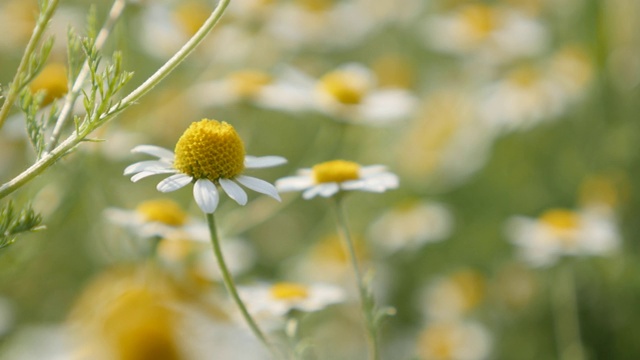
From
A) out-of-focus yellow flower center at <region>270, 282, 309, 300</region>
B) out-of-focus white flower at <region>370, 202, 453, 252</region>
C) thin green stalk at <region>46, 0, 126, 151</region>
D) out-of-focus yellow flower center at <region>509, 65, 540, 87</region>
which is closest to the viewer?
thin green stalk at <region>46, 0, 126, 151</region>

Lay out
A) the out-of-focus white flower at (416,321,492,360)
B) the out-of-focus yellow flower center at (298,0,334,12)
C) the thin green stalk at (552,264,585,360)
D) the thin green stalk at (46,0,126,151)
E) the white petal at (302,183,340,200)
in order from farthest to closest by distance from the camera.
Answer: the out-of-focus yellow flower center at (298,0,334,12) < the out-of-focus white flower at (416,321,492,360) < the thin green stalk at (552,264,585,360) < the white petal at (302,183,340,200) < the thin green stalk at (46,0,126,151)

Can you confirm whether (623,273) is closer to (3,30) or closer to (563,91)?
(563,91)

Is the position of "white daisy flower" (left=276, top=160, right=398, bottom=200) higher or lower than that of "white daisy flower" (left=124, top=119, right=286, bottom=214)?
lower

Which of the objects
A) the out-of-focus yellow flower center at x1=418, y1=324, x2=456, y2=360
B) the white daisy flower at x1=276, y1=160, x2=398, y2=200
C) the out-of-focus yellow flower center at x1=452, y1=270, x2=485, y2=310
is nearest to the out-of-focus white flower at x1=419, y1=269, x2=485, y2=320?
the out-of-focus yellow flower center at x1=452, y1=270, x2=485, y2=310

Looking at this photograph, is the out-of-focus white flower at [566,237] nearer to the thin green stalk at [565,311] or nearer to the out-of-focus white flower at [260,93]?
the thin green stalk at [565,311]

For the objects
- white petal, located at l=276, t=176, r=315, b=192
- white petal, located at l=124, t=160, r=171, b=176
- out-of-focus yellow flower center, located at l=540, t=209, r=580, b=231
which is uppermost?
white petal, located at l=124, t=160, r=171, b=176

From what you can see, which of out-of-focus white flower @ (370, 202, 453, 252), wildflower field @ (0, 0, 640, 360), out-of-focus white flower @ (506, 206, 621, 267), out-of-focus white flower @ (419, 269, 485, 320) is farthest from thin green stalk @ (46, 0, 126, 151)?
out-of-focus white flower @ (370, 202, 453, 252)

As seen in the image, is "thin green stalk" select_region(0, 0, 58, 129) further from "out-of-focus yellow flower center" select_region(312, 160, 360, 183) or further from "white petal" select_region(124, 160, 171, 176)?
"out-of-focus yellow flower center" select_region(312, 160, 360, 183)

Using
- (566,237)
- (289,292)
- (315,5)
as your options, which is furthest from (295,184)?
(315,5)

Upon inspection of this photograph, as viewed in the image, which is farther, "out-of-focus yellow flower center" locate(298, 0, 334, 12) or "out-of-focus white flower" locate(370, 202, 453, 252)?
"out-of-focus yellow flower center" locate(298, 0, 334, 12)
